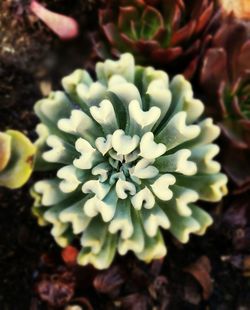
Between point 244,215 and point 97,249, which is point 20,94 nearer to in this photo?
point 97,249

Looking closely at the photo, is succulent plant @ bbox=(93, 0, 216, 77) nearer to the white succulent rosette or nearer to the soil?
the white succulent rosette

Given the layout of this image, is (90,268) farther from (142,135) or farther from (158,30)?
(158,30)

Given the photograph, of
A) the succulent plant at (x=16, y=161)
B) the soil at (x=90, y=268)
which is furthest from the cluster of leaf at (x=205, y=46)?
the succulent plant at (x=16, y=161)

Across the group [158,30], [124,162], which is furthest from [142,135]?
[158,30]

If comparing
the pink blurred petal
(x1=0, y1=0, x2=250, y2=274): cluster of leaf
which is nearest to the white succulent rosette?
(x1=0, y1=0, x2=250, y2=274): cluster of leaf

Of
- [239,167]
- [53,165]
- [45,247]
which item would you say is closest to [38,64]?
[53,165]

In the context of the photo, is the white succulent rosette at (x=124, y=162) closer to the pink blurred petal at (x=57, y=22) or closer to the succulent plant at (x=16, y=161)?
the succulent plant at (x=16, y=161)
